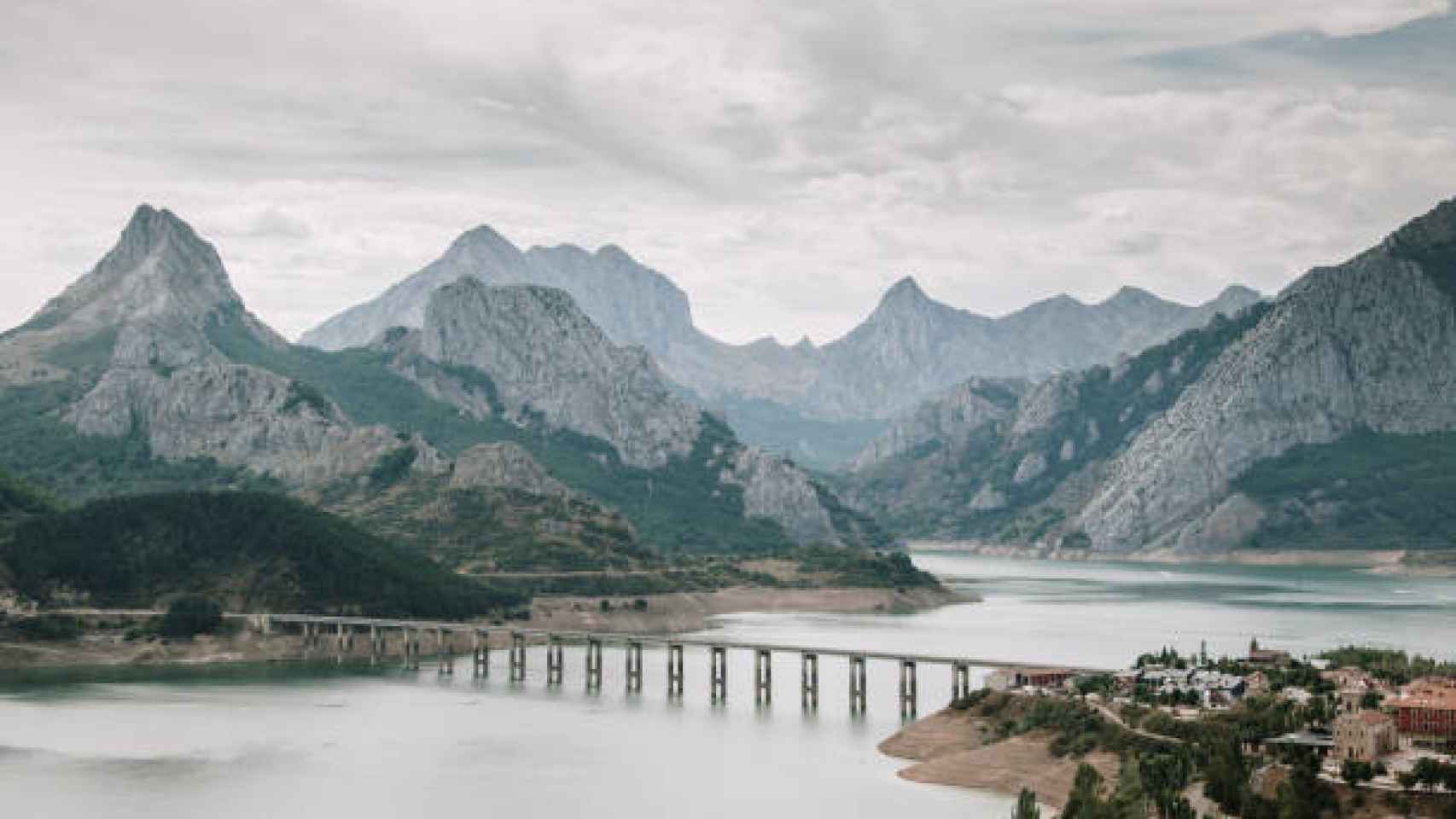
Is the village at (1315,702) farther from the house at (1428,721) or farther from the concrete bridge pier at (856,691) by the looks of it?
the concrete bridge pier at (856,691)

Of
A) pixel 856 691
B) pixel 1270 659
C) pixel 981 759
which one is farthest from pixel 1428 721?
pixel 856 691

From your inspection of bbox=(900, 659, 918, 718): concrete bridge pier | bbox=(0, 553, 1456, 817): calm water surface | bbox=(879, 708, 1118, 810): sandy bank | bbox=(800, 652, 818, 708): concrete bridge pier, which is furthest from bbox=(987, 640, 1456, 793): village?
bbox=(800, 652, 818, 708): concrete bridge pier

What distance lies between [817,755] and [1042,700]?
16752mm

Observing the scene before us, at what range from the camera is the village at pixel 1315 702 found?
109m

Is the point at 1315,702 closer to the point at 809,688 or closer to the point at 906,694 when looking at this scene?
the point at 906,694

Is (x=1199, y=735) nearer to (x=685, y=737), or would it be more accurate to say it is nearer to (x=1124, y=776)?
(x=1124, y=776)

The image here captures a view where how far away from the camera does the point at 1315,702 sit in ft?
407

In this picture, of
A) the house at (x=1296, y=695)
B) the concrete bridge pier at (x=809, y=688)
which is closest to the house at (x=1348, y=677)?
the house at (x=1296, y=695)

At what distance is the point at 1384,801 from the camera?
10281 centimetres

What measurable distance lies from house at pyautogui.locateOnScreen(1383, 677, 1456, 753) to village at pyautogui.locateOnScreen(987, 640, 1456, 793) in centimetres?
5

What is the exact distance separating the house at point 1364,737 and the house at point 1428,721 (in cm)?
136

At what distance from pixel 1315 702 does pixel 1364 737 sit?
13111mm

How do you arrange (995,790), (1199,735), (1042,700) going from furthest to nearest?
1. (1042,700)
2. (995,790)
3. (1199,735)

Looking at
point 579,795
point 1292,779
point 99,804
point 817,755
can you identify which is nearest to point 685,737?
point 817,755
